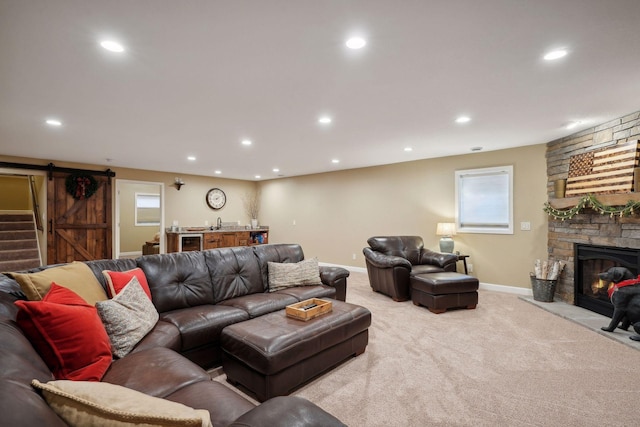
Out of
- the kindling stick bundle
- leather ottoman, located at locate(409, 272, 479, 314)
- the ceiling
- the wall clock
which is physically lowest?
leather ottoman, located at locate(409, 272, 479, 314)

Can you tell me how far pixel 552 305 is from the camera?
4.20 meters

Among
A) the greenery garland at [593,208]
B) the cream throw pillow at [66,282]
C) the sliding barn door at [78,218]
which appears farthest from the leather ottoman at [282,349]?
the sliding barn door at [78,218]

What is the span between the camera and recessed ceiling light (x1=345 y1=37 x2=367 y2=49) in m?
1.95

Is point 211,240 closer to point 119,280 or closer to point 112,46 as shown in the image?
point 119,280

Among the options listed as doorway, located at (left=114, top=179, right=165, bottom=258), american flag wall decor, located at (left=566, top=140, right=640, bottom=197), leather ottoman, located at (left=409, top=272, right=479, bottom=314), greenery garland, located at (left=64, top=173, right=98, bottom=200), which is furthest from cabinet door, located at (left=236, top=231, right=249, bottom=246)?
american flag wall decor, located at (left=566, top=140, right=640, bottom=197)

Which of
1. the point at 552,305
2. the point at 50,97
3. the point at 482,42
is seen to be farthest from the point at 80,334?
the point at 552,305

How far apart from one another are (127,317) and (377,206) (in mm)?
5427

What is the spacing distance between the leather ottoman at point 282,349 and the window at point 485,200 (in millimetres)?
3801

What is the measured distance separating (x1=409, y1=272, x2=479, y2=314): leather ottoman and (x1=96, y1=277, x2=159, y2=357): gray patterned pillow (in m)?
3.24

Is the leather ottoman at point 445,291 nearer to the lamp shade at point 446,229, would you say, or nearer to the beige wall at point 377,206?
the lamp shade at point 446,229

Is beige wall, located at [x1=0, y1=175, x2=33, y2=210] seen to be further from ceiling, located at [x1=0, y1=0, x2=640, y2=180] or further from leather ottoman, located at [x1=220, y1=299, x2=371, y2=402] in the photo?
leather ottoman, located at [x1=220, y1=299, x2=371, y2=402]

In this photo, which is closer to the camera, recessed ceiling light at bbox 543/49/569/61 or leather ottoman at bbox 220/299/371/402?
leather ottoman at bbox 220/299/371/402

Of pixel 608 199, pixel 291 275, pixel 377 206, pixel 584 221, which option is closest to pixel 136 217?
pixel 377 206

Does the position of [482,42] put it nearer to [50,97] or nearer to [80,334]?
[80,334]
